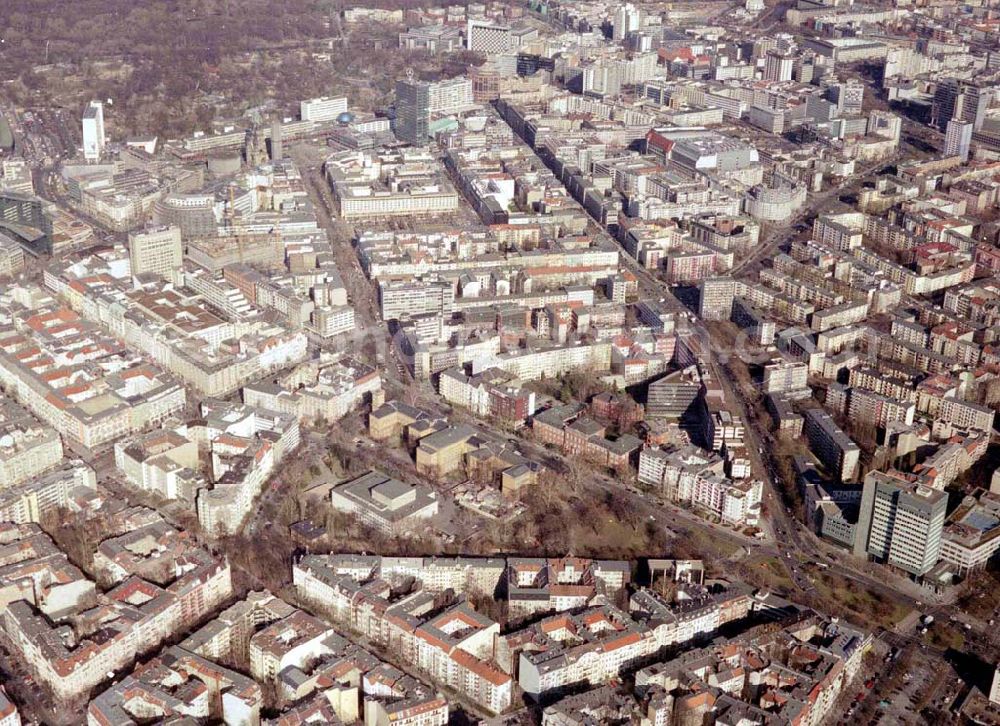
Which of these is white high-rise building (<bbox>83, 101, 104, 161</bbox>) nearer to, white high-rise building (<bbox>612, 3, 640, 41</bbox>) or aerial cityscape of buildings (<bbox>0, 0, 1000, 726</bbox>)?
aerial cityscape of buildings (<bbox>0, 0, 1000, 726</bbox>)

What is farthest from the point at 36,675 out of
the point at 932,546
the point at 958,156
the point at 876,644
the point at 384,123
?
the point at 958,156

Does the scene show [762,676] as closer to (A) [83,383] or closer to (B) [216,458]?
(B) [216,458]

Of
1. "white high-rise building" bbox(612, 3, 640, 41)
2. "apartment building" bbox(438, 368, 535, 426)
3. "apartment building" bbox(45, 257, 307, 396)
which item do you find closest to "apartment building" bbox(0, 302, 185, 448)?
"apartment building" bbox(45, 257, 307, 396)

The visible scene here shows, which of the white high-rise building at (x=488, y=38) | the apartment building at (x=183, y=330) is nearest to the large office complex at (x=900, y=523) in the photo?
the apartment building at (x=183, y=330)

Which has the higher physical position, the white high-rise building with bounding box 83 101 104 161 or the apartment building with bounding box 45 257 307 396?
the white high-rise building with bounding box 83 101 104 161

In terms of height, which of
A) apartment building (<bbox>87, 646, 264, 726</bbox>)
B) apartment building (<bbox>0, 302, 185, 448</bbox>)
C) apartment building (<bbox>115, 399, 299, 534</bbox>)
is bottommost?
apartment building (<bbox>87, 646, 264, 726</bbox>)

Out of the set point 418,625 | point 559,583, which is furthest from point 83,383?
point 559,583

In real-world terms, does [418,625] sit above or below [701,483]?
below
